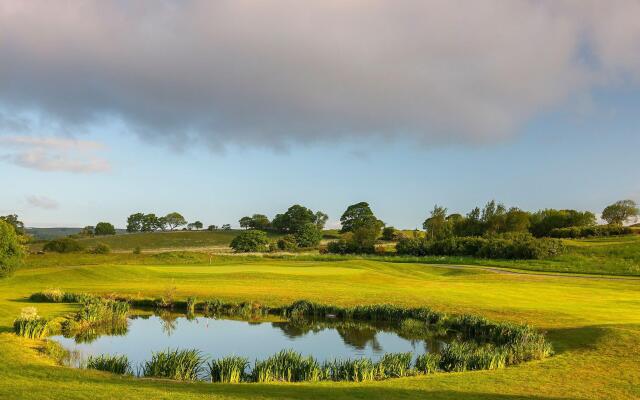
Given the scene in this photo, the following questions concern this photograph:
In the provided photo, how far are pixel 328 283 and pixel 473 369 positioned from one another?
2720 cm

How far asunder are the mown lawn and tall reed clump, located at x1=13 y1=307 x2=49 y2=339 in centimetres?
73

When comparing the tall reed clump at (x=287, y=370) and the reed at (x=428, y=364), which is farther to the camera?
the reed at (x=428, y=364)

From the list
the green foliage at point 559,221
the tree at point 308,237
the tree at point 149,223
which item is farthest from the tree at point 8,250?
the tree at point 149,223

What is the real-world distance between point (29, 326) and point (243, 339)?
9.69 m

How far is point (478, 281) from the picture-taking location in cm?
5250

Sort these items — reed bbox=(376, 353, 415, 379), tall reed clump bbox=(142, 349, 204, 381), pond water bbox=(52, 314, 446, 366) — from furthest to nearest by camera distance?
pond water bbox=(52, 314, 446, 366) < reed bbox=(376, 353, 415, 379) < tall reed clump bbox=(142, 349, 204, 381)

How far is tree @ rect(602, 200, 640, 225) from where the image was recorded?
444 feet

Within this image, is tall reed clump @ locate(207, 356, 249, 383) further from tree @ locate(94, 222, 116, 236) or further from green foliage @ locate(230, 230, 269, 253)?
tree @ locate(94, 222, 116, 236)

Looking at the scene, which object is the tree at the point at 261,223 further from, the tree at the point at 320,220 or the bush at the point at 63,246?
the bush at the point at 63,246

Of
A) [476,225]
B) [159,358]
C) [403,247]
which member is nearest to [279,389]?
[159,358]

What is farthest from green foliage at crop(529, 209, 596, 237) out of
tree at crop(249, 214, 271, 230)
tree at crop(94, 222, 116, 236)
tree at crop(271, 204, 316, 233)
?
tree at crop(94, 222, 116, 236)

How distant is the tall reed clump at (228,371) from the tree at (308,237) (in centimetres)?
11159

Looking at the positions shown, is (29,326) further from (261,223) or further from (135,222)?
(135,222)

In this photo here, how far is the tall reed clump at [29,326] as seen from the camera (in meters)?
22.1
